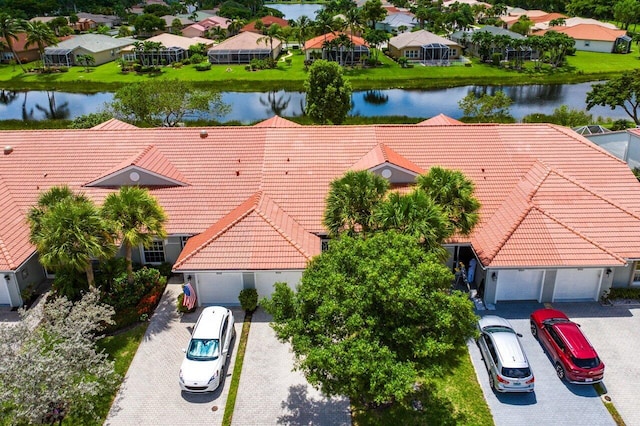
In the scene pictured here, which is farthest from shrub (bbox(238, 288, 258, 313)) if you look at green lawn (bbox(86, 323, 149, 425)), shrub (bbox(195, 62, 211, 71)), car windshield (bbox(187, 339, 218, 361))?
shrub (bbox(195, 62, 211, 71))

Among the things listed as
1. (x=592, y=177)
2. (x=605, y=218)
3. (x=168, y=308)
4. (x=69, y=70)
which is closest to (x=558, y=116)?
(x=592, y=177)

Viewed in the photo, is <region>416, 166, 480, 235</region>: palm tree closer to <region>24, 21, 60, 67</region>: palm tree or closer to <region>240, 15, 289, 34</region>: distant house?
<region>24, 21, 60, 67</region>: palm tree

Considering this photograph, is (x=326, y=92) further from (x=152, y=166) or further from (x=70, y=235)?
(x=70, y=235)

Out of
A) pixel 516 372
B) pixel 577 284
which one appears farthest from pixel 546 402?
pixel 577 284

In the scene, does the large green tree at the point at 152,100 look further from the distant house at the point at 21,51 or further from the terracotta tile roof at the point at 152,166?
the distant house at the point at 21,51

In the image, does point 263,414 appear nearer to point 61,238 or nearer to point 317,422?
point 317,422
